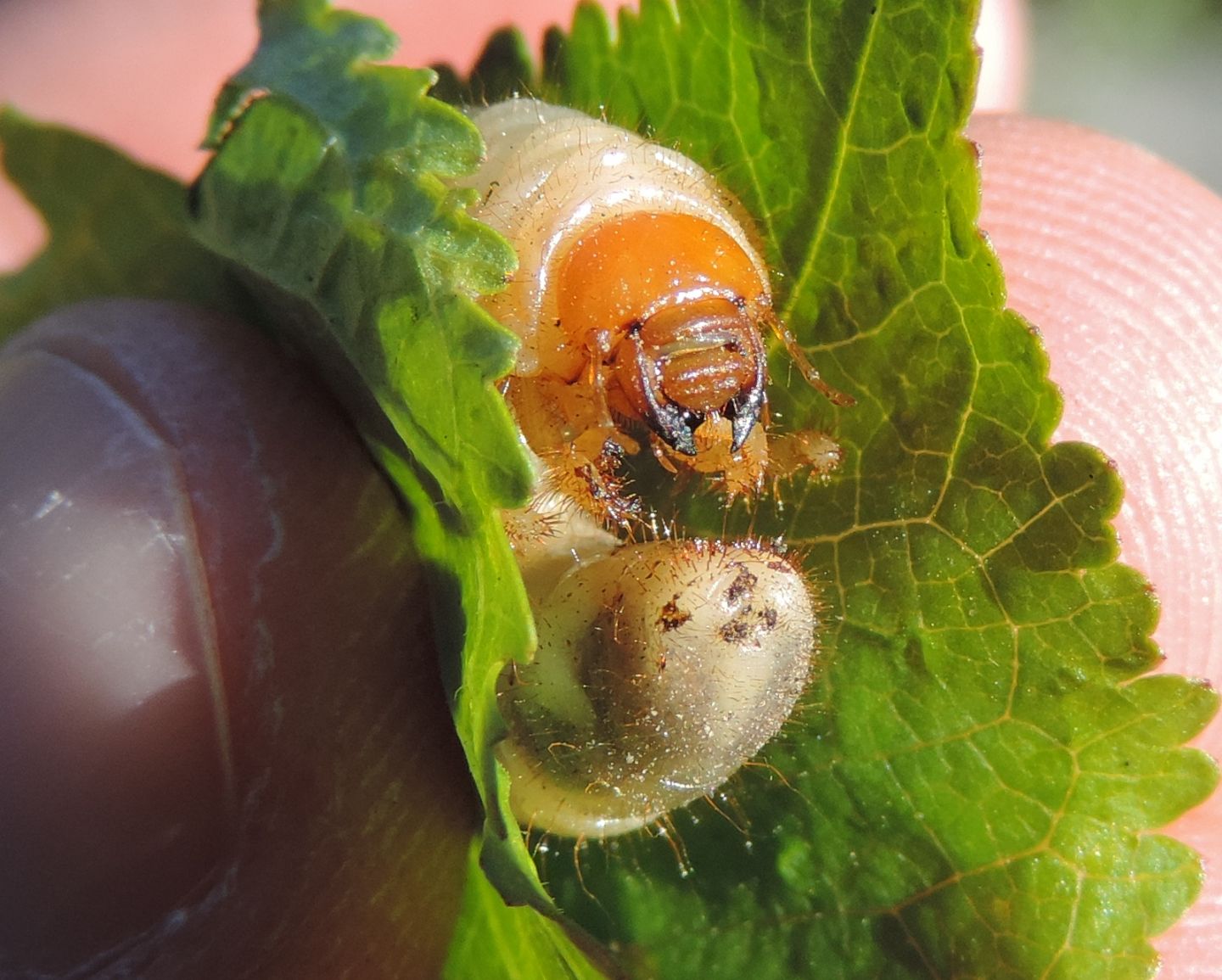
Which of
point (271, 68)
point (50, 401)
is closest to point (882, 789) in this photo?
point (271, 68)

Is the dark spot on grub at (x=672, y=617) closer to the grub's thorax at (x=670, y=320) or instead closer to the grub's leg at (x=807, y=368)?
the grub's thorax at (x=670, y=320)

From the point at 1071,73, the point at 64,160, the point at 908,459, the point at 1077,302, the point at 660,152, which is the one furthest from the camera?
the point at 1071,73

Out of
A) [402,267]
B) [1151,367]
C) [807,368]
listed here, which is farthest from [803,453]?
[1151,367]

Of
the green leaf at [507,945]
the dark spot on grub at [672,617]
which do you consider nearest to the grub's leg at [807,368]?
the dark spot on grub at [672,617]

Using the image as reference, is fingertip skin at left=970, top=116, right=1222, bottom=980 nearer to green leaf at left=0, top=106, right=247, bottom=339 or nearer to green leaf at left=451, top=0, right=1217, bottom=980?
green leaf at left=451, top=0, right=1217, bottom=980

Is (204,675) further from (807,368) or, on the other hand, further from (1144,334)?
(1144,334)

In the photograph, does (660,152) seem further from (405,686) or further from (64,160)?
(64,160)

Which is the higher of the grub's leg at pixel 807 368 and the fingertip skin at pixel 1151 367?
the grub's leg at pixel 807 368
